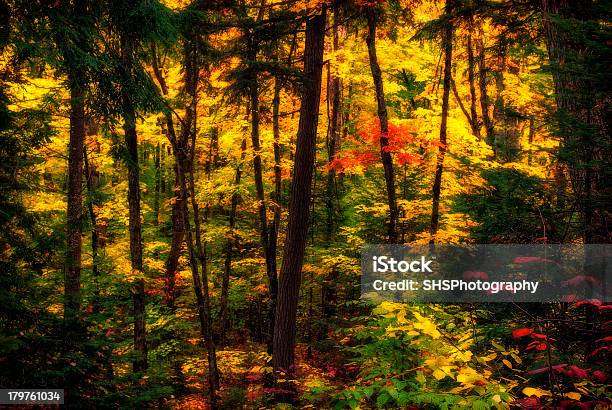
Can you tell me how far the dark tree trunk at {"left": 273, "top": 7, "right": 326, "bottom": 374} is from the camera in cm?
830

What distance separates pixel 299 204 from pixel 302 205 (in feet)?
0.22

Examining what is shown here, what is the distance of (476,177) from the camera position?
10984 millimetres

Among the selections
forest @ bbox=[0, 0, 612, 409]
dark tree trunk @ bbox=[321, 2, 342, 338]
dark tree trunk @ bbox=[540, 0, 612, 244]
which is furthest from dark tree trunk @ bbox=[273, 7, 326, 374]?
dark tree trunk @ bbox=[321, 2, 342, 338]

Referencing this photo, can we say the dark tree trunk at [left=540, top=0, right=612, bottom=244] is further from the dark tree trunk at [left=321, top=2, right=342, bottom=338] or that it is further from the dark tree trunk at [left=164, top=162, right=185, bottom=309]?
the dark tree trunk at [left=164, top=162, right=185, bottom=309]

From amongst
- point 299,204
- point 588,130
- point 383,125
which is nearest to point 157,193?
point 383,125

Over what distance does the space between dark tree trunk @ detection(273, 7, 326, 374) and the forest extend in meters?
0.04

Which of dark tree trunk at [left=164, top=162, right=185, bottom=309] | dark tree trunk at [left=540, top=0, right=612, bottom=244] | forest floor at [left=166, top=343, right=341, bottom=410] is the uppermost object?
dark tree trunk at [left=540, top=0, right=612, bottom=244]

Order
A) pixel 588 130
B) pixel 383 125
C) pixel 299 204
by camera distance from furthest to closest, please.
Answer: pixel 383 125
pixel 299 204
pixel 588 130

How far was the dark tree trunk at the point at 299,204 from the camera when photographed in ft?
27.2

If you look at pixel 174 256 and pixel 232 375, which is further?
pixel 174 256

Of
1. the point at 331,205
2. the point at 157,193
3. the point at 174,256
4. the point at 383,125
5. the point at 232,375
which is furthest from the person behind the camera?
the point at 157,193

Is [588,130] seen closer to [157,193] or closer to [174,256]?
[174,256]

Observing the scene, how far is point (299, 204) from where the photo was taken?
829 cm

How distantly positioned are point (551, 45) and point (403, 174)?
7845 millimetres
